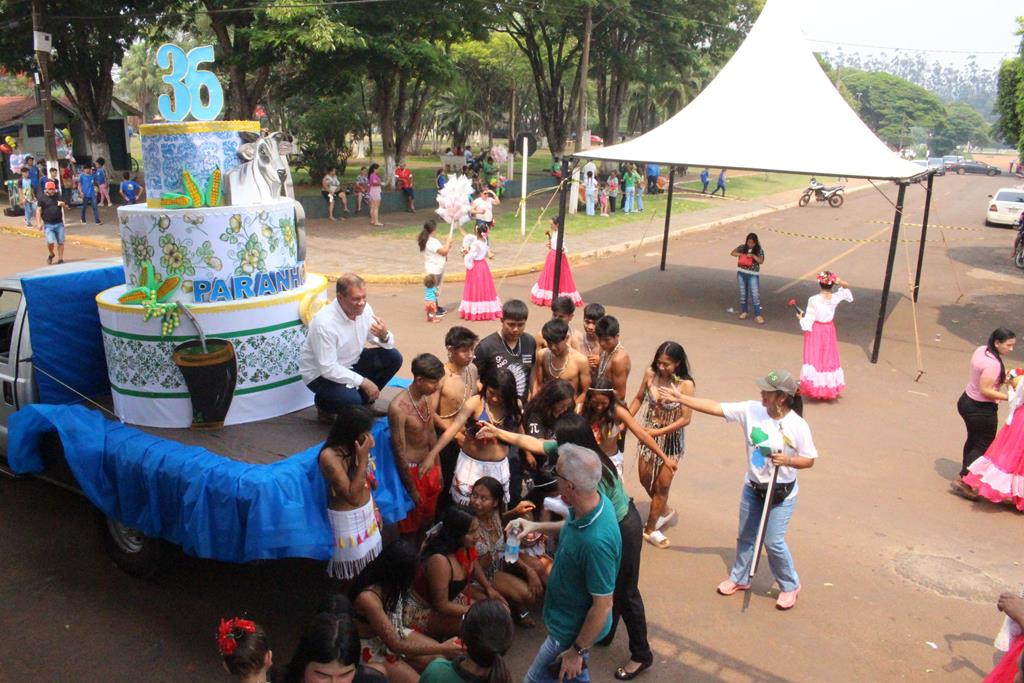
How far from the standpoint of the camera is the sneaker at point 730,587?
212 inches

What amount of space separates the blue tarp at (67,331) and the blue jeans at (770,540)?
15.0ft

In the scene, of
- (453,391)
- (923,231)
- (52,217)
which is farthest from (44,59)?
(923,231)

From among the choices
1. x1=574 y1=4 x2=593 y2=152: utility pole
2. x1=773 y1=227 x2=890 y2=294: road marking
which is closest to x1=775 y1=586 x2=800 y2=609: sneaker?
x1=773 y1=227 x2=890 y2=294: road marking

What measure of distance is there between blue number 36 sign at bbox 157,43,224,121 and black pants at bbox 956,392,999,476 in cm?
644

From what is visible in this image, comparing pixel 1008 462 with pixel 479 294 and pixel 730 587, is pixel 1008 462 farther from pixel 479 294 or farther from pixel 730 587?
pixel 479 294

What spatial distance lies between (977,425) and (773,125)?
7.43 m

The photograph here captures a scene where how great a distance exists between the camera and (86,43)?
26594 mm

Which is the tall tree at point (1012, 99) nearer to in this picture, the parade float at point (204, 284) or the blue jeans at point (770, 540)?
the blue jeans at point (770, 540)

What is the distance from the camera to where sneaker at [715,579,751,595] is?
5.39m

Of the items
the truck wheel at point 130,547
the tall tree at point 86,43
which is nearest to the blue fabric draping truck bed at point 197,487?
the truck wheel at point 130,547

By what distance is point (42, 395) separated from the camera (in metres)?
5.68

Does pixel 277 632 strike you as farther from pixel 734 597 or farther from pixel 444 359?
pixel 444 359

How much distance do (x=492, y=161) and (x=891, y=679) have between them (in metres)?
33.3

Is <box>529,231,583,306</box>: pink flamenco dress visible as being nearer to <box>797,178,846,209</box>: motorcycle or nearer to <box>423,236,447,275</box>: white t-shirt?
<box>423,236,447,275</box>: white t-shirt
